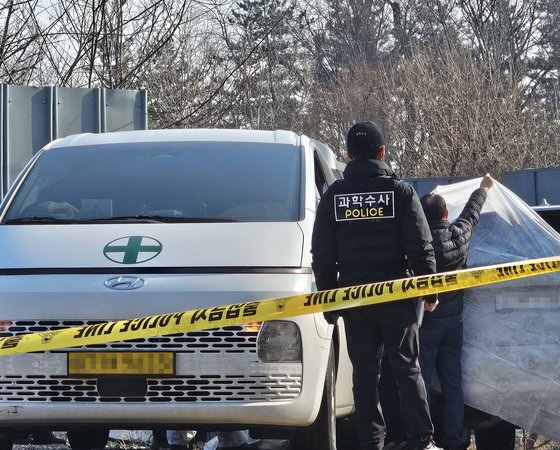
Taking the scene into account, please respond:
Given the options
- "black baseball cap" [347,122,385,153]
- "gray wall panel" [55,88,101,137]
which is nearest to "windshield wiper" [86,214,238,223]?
"black baseball cap" [347,122,385,153]

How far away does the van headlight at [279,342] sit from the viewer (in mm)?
4918

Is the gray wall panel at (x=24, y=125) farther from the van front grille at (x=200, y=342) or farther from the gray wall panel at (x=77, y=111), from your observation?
the van front grille at (x=200, y=342)

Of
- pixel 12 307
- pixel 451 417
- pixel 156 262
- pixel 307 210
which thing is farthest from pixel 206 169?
pixel 451 417

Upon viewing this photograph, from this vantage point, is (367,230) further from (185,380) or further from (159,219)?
(185,380)

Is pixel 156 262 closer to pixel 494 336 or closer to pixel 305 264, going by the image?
pixel 305 264

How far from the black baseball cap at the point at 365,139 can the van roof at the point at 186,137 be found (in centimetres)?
88

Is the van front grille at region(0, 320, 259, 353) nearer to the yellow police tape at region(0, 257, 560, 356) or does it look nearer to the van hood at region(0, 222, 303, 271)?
the yellow police tape at region(0, 257, 560, 356)

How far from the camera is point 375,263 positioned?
5.36m

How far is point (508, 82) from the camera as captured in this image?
32469 mm

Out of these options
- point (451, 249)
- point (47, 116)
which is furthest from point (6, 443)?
point (47, 116)

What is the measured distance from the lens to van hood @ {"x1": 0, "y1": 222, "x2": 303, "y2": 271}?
512cm

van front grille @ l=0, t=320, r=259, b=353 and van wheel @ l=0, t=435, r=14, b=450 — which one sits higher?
van front grille @ l=0, t=320, r=259, b=353

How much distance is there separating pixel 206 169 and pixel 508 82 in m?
27.7

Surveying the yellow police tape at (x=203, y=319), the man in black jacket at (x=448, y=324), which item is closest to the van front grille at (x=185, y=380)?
the yellow police tape at (x=203, y=319)
